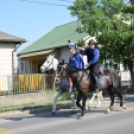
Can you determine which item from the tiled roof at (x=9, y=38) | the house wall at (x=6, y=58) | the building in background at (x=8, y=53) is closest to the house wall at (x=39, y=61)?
the tiled roof at (x=9, y=38)

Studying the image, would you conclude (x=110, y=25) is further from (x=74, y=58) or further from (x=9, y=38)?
(x=74, y=58)

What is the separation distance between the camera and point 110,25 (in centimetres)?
1512

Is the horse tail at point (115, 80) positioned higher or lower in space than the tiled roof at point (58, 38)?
lower

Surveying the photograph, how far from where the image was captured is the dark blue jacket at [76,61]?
29.9ft

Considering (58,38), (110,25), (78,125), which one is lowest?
(78,125)

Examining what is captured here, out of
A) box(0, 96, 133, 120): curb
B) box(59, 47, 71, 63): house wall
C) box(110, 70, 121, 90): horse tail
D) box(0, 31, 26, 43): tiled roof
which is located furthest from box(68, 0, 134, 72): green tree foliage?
box(59, 47, 71, 63): house wall

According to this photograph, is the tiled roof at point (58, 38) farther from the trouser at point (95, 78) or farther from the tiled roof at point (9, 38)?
the trouser at point (95, 78)

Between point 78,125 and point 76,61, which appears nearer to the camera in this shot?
point 78,125

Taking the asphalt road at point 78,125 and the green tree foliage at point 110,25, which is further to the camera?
the green tree foliage at point 110,25

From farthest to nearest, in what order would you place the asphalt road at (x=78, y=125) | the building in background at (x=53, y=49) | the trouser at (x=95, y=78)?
the building in background at (x=53, y=49)
the trouser at (x=95, y=78)
the asphalt road at (x=78, y=125)

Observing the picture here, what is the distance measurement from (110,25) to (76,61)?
22.0 feet

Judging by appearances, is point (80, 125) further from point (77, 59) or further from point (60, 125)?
point (77, 59)

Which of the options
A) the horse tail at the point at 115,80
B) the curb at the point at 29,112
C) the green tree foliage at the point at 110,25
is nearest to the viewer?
the curb at the point at 29,112

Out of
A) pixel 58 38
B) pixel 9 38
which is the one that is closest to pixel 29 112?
pixel 9 38
